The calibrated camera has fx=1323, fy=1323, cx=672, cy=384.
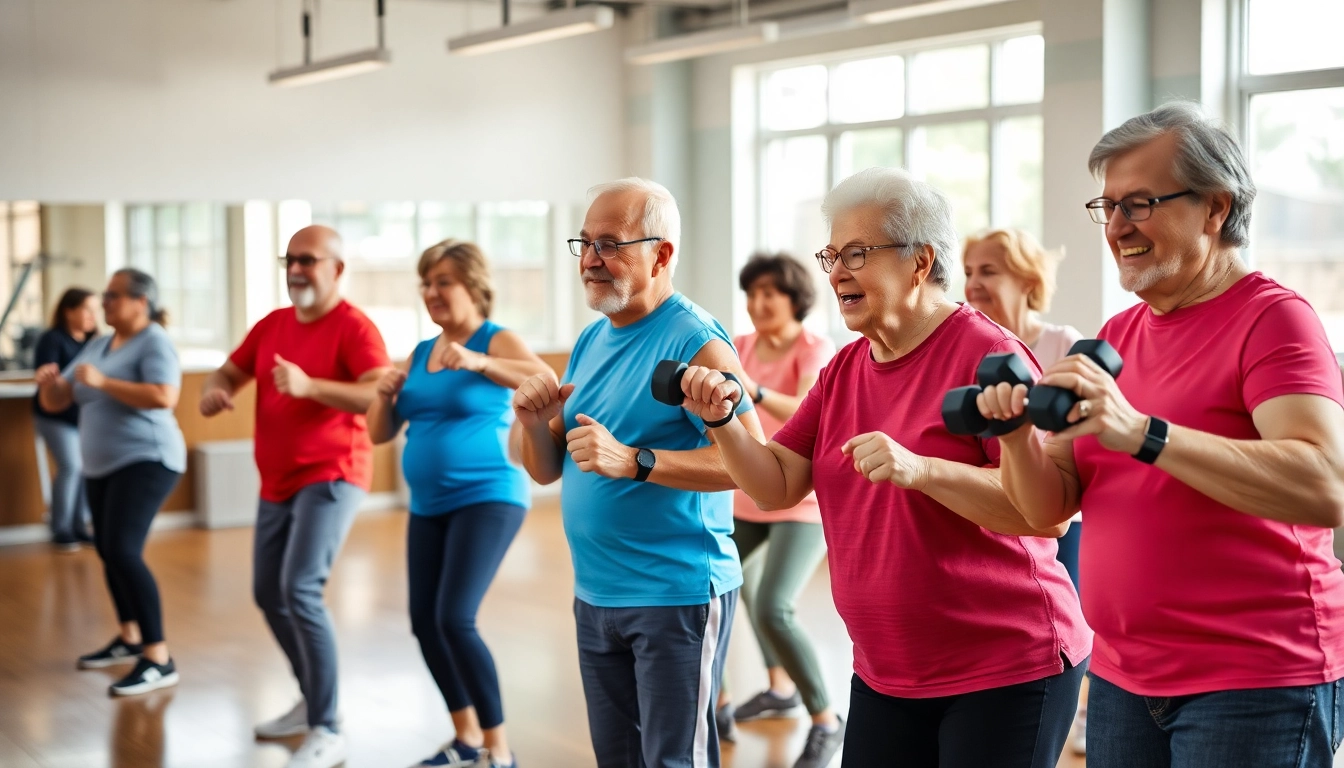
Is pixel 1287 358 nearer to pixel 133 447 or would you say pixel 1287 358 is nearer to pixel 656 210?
pixel 656 210

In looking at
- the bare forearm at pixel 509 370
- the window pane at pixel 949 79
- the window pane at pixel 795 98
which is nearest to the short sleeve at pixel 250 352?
the bare forearm at pixel 509 370

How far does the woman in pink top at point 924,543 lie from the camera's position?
1.94 meters

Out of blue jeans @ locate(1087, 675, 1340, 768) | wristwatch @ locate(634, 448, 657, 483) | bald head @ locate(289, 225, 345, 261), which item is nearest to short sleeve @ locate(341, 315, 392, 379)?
bald head @ locate(289, 225, 345, 261)

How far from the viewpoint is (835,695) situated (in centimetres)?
468

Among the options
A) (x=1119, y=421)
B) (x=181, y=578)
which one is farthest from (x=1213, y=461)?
(x=181, y=578)

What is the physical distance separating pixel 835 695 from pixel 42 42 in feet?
21.7

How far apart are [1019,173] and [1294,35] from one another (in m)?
1.98

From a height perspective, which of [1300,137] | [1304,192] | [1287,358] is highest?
[1300,137]

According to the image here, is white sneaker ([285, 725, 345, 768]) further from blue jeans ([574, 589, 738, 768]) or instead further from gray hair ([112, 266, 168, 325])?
gray hair ([112, 266, 168, 325])

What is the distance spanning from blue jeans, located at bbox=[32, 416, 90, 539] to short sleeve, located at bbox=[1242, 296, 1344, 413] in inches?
302

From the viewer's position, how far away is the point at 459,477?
366 cm

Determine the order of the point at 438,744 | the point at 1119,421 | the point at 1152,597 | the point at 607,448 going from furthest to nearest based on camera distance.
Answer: the point at 438,744 < the point at 607,448 < the point at 1152,597 < the point at 1119,421

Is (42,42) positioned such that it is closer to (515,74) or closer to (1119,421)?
(515,74)

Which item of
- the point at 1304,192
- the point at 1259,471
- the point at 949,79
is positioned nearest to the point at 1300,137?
the point at 1304,192
